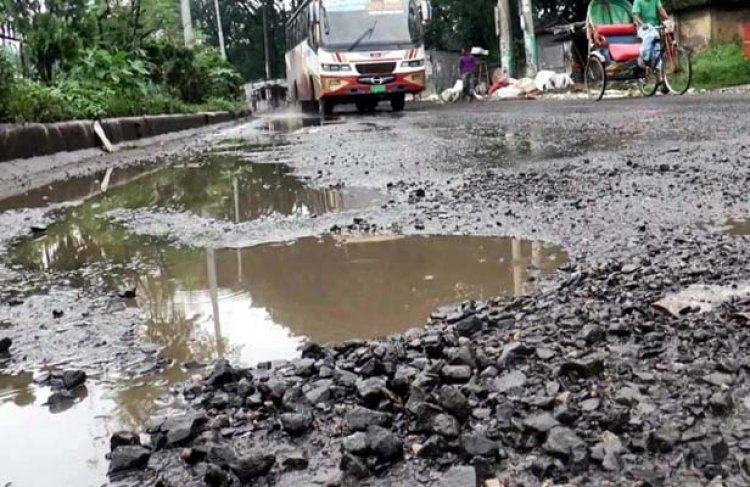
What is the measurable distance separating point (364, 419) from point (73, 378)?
74 centimetres

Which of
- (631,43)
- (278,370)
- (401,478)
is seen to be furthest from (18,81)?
(631,43)

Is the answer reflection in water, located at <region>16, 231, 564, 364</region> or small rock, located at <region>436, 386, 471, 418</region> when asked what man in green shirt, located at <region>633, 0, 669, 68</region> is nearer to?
reflection in water, located at <region>16, 231, 564, 364</region>

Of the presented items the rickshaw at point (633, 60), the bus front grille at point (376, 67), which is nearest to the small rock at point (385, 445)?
the rickshaw at point (633, 60)

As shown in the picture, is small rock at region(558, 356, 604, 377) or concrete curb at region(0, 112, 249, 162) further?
concrete curb at region(0, 112, 249, 162)

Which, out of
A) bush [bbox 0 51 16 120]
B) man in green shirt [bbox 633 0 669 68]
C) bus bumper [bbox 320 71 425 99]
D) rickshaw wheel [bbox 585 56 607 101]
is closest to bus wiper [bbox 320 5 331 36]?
bus bumper [bbox 320 71 425 99]

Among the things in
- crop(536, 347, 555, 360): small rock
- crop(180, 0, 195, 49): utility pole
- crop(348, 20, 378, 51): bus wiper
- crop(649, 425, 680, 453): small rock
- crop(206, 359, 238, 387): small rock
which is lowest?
crop(649, 425, 680, 453): small rock

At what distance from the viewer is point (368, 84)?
53.7 ft

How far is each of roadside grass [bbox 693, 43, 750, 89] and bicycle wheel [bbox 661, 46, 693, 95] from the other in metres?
0.77

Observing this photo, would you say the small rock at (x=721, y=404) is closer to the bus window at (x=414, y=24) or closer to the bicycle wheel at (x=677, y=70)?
the bicycle wheel at (x=677, y=70)

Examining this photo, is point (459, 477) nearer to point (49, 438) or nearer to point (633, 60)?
point (49, 438)

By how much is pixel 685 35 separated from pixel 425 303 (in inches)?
809

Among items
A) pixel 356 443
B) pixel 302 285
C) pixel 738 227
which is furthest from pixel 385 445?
pixel 738 227

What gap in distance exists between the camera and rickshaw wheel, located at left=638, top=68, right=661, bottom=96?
1213 centimetres

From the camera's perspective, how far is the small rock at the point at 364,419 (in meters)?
1.29
